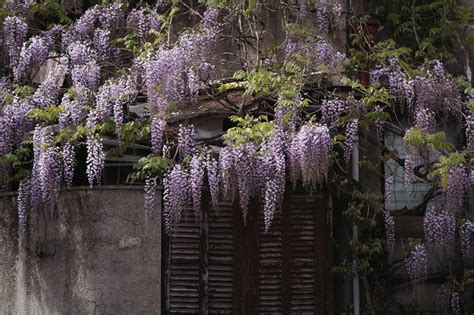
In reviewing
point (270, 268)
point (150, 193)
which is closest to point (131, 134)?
point (150, 193)

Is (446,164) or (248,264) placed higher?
(446,164)

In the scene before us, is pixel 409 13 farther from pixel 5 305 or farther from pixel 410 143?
pixel 5 305

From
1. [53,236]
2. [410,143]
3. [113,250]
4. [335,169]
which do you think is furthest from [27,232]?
[410,143]

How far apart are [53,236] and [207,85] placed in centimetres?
226

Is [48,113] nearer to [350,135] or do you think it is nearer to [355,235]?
[350,135]

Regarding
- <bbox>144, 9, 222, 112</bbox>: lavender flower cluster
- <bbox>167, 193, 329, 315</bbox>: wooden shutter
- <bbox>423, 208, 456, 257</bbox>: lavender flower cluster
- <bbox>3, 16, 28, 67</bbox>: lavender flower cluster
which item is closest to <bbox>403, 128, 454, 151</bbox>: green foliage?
<bbox>423, 208, 456, 257</bbox>: lavender flower cluster

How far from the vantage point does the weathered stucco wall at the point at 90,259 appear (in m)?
9.50

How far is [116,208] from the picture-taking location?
31.6ft

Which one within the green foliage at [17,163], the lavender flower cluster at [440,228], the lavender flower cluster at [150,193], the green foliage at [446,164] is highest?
the green foliage at [17,163]

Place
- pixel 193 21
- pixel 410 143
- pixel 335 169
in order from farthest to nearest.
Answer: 1. pixel 193 21
2. pixel 335 169
3. pixel 410 143

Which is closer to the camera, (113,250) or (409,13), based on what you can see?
(113,250)

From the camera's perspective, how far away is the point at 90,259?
376 inches

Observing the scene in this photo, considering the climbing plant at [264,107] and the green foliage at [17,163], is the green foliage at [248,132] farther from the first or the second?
the green foliage at [17,163]

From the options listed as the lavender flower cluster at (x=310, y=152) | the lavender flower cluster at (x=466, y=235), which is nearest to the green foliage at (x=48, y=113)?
the lavender flower cluster at (x=310, y=152)
